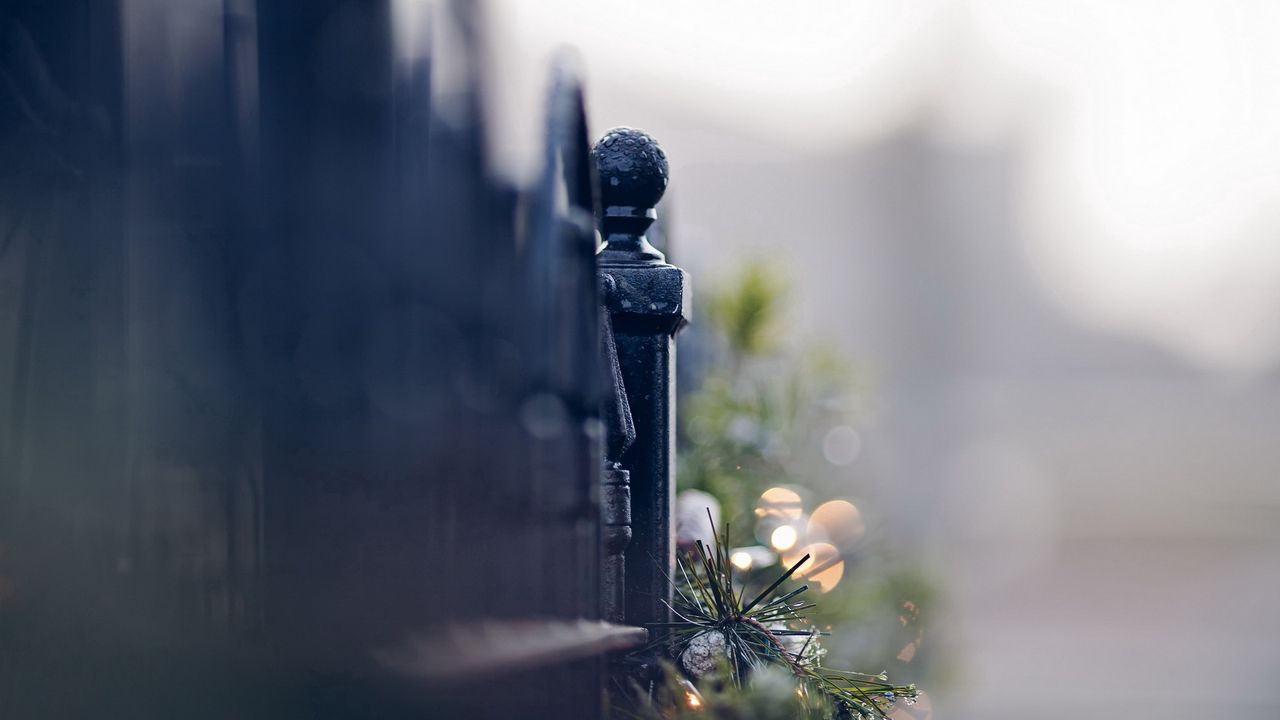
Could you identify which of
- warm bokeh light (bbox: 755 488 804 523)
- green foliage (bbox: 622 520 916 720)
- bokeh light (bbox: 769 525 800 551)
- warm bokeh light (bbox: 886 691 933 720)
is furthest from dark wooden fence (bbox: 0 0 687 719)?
warm bokeh light (bbox: 755 488 804 523)

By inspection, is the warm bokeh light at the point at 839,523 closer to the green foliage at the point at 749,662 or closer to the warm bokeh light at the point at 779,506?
the warm bokeh light at the point at 779,506

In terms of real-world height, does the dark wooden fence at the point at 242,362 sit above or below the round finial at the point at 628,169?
below

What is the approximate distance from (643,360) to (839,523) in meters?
1.20

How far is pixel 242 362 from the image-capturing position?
0.61m

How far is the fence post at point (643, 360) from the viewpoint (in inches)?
38.2

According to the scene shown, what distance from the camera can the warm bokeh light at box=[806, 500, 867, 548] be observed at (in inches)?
78.7

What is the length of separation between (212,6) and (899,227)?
38.5 ft

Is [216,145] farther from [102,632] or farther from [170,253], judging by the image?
[102,632]

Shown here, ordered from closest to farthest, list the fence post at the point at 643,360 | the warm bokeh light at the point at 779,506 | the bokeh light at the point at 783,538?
the fence post at the point at 643,360 < the bokeh light at the point at 783,538 < the warm bokeh light at the point at 779,506

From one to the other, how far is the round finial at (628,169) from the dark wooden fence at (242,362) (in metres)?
0.32

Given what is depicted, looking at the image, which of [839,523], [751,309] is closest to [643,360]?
[839,523]

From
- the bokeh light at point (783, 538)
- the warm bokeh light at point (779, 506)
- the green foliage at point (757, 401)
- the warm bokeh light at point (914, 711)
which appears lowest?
the warm bokeh light at point (914, 711)

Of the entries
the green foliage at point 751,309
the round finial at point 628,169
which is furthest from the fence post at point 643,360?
the green foliage at point 751,309

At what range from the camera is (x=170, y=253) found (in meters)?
0.62
